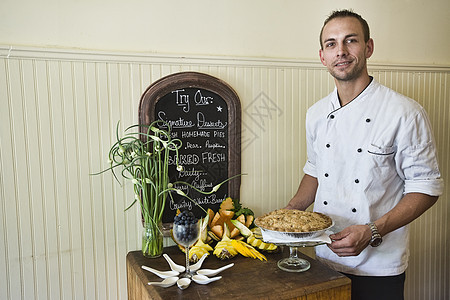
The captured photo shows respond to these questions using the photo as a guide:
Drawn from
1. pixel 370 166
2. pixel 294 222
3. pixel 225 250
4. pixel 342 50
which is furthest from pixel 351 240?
pixel 342 50

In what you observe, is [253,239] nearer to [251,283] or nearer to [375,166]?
[251,283]

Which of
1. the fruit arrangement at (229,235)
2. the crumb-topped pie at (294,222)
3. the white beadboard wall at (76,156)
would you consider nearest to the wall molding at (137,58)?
the white beadboard wall at (76,156)

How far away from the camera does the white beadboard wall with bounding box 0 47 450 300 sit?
1669mm

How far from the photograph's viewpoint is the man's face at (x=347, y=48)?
178 cm

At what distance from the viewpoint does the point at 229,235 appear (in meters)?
1.83

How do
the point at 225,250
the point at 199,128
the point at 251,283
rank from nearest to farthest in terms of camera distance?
the point at 251,283 < the point at 225,250 < the point at 199,128

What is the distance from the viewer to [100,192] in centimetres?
182

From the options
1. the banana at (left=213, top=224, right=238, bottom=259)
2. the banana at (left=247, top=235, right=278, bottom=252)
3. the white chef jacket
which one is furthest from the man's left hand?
the banana at (left=213, top=224, right=238, bottom=259)

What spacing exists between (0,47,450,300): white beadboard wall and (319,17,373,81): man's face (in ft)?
1.34

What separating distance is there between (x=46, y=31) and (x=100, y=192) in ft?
2.33

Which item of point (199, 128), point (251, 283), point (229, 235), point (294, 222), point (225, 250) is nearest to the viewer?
point (251, 283)

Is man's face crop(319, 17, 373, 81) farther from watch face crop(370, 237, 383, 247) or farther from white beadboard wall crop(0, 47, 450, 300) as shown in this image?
watch face crop(370, 237, 383, 247)

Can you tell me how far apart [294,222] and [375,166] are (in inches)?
17.6

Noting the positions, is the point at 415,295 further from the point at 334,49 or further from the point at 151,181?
the point at 151,181
